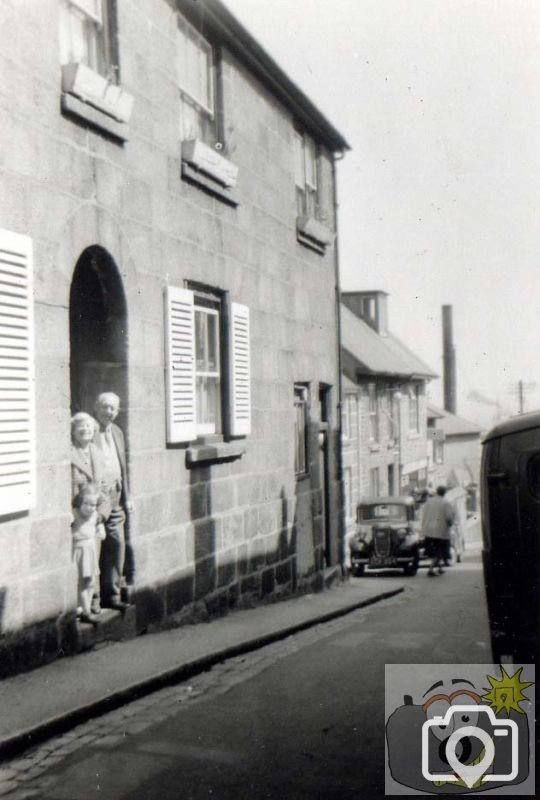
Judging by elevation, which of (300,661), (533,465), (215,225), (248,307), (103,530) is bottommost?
(300,661)

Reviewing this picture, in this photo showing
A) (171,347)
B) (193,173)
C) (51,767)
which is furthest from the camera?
(193,173)

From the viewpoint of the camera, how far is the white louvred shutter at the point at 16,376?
20.0 feet

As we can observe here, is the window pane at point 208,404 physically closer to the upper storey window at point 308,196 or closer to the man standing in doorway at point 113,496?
the man standing in doorway at point 113,496

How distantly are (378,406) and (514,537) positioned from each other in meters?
29.7

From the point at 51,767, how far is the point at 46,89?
449cm

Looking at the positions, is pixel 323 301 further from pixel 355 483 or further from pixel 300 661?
pixel 355 483

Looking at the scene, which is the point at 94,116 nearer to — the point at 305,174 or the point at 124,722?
the point at 124,722

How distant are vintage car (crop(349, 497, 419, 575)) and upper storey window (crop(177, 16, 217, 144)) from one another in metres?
13.6

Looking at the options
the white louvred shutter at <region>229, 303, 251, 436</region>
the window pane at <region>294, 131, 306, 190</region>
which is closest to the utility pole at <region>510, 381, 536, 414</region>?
the window pane at <region>294, 131, 306, 190</region>

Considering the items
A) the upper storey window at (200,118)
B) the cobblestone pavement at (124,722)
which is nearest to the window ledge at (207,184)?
the upper storey window at (200,118)

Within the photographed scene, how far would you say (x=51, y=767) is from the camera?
15.5 ft

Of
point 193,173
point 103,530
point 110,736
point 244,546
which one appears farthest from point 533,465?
point 244,546

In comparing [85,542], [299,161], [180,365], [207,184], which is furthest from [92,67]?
[299,161]

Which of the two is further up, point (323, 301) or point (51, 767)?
point (323, 301)
